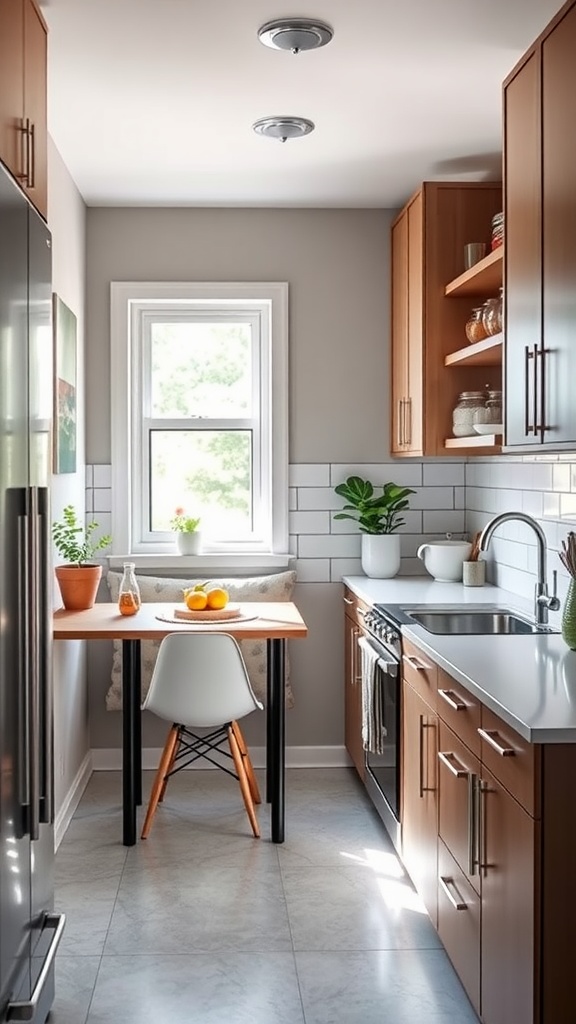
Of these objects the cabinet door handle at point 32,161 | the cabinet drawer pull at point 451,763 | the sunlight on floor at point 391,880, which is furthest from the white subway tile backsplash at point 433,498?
the cabinet door handle at point 32,161

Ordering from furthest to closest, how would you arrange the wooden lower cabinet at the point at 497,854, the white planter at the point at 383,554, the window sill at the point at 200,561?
the window sill at the point at 200,561
the white planter at the point at 383,554
the wooden lower cabinet at the point at 497,854

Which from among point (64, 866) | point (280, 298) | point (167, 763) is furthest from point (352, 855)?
point (280, 298)

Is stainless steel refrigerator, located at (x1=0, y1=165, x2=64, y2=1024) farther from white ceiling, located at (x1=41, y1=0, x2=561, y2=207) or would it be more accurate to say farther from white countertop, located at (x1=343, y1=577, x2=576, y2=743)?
→ white countertop, located at (x1=343, y1=577, x2=576, y2=743)

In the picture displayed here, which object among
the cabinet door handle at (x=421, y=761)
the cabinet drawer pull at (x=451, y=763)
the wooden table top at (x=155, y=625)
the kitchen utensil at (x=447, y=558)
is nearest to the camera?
the cabinet drawer pull at (x=451, y=763)

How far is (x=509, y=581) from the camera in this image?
13.6 feet

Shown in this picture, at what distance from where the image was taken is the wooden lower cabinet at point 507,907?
1968mm

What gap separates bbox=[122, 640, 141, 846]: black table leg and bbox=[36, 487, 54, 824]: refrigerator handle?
4.39 feet

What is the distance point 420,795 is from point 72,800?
171cm

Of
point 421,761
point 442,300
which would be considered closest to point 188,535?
point 442,300

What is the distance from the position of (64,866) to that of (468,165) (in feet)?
10.1

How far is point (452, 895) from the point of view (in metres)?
2.64

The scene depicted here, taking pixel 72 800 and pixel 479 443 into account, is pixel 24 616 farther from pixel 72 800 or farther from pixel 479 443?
pixel 72 800

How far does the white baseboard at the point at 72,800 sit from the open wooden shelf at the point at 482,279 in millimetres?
2479

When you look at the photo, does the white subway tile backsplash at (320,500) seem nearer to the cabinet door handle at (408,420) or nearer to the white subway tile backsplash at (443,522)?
the white subway tile backsplash at (443,522)
